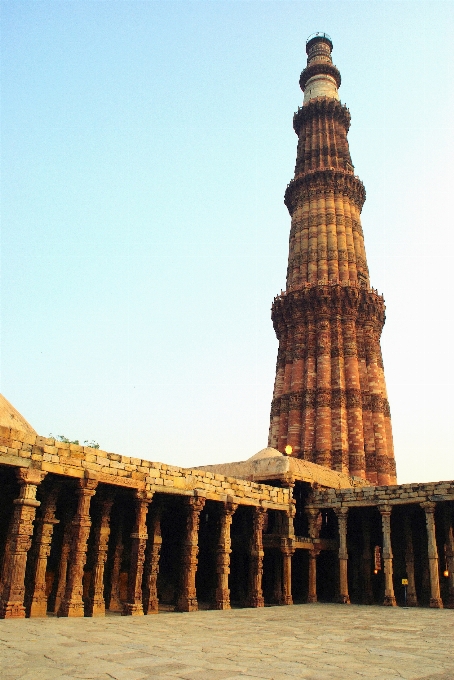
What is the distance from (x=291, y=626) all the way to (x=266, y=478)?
8.32m

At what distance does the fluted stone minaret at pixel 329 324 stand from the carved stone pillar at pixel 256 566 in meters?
10.5

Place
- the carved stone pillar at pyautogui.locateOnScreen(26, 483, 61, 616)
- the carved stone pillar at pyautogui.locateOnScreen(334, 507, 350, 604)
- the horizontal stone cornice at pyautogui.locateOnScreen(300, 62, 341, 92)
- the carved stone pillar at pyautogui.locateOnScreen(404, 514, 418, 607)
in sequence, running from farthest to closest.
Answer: the horizontal stone cornice at pyautogui.locateOnScreen(300, 62, 341, 92) → the carved stone pillar at pyautogui.locateOnScreen(334, 507, 350, 604) → the carved stone pillar at pyautogui.locateOnScreen(404, 514, 418, 607) → the carved stone pillar at pyautogui.locateOnScreen(26, 483, 61, 616)

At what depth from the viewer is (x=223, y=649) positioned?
7.62 m

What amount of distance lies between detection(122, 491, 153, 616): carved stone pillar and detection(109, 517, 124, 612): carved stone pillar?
290 cm

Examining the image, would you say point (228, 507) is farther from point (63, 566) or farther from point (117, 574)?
point (63, 566)

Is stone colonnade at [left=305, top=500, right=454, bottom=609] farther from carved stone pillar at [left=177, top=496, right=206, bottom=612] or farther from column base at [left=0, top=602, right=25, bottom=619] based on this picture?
column base at [left=0, top=602, right=25, bottom=619]

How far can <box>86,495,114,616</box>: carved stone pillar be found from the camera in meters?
12.7

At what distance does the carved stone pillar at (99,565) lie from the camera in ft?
41.7

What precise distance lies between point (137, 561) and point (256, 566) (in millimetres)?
5037

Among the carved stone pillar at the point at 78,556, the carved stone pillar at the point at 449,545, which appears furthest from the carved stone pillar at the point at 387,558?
the carved stone pillar at the point at 78,556

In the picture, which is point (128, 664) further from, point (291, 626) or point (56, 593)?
point (56, 593)

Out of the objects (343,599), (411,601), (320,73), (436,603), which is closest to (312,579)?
(343,599)

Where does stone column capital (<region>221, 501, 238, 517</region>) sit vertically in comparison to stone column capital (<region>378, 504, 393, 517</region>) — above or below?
below

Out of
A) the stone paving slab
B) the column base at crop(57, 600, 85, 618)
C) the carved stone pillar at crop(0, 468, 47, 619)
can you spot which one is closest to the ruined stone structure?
the carved stone pillar at crop(0, 468, 47, 619)
